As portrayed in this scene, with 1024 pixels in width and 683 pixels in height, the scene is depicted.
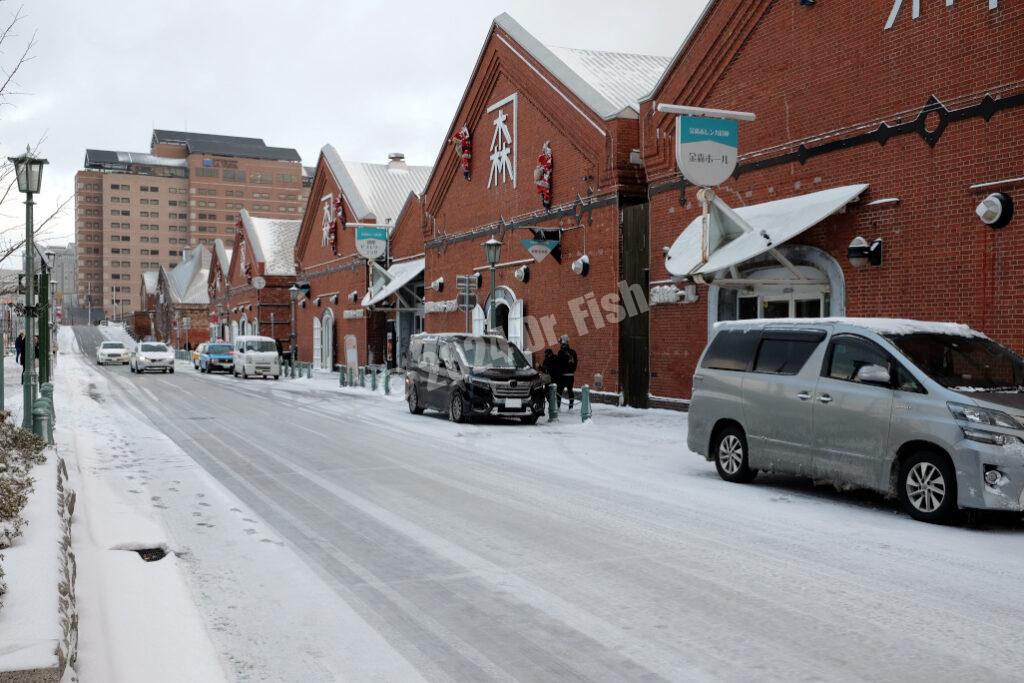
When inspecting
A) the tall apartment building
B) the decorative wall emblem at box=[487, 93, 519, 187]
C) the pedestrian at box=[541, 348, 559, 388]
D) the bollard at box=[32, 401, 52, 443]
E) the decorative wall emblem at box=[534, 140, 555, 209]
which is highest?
the tall apartment building

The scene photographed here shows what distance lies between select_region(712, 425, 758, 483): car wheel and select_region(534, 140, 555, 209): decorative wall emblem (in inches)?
607

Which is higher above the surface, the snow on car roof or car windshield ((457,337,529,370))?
the snow on car roof

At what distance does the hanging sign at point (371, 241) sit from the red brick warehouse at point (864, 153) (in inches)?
763

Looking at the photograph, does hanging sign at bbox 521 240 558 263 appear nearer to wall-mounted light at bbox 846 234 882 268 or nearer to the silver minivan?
wall-mounted light at bbox 846 234 882 268

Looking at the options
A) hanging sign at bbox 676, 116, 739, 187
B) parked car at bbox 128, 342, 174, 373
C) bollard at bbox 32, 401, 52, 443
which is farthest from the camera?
parked car at bbox 128, 342, 174, 373

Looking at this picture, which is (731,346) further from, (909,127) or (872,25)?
(872,25)

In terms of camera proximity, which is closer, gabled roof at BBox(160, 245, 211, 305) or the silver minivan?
the silver minivan

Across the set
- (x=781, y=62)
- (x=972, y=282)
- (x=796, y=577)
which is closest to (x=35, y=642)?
(x=796, y=577)

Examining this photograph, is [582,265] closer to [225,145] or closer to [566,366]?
[566,366]

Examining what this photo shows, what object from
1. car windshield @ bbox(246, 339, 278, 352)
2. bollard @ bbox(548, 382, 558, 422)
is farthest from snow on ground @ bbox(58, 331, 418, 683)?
car windshield @ bbox(246, 339, 278, 352)

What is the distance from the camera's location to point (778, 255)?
51.3 ft

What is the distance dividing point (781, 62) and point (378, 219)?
29193 millimetres

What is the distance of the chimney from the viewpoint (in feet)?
162

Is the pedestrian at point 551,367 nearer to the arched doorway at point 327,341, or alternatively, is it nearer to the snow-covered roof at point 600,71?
the snow-covered roof at point 600,71
